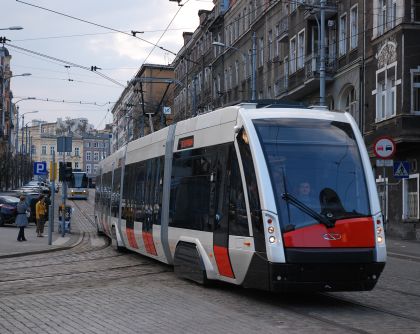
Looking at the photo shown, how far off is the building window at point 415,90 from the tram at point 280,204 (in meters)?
18.1

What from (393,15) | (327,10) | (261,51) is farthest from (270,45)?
(393,15)

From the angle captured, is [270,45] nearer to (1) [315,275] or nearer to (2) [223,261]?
(2) [223,261]

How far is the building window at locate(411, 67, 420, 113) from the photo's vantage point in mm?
29422

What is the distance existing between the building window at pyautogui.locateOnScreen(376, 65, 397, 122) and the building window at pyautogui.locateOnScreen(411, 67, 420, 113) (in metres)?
0.88

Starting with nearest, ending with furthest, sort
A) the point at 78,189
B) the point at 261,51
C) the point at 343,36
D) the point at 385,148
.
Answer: the point at 385,148
the point at 343,36
the point at 261,51
the point at 78,189

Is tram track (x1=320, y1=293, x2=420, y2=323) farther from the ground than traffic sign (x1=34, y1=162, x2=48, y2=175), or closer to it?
closer to it

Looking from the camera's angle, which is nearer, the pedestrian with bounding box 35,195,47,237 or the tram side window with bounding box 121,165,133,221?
the tram side window with bounding box 121,165,133,221

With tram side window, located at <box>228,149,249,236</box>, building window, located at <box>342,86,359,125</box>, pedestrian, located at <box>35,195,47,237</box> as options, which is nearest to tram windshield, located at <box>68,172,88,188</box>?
building window, located at <box>342,86,359,125</box>

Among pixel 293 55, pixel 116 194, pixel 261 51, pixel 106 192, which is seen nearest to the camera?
pixel 116 194

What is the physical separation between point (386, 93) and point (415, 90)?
1998 mm

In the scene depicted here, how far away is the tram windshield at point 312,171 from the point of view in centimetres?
1029

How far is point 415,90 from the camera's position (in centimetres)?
2961

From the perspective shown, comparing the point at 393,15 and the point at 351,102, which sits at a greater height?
the point at 393,15

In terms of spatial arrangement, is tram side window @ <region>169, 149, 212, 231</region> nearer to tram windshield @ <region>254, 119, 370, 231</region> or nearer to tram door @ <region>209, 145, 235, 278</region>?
tram door @ <region>209, 145, 235, 278</region>
